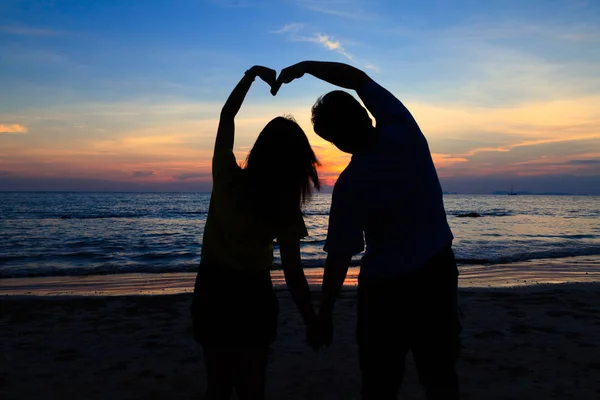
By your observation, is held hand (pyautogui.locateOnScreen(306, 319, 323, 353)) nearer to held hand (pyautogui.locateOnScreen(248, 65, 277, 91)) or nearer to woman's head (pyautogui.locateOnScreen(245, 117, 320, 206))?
woman's head (pyautogui.locateOnScreen(245, 117, 320, 206))

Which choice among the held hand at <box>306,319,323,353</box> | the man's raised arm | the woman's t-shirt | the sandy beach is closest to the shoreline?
→ the sandy beach

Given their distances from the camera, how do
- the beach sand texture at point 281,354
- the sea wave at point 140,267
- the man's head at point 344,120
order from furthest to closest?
the sea wave at point 140,267 < the beach sand texture at point 281,354 < the man's head at point 344,120

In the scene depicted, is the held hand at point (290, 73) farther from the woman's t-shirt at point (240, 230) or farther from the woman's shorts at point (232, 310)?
the woman's shorts at point (232, 310)

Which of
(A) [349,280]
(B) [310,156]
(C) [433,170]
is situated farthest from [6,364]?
(A) [349,280]

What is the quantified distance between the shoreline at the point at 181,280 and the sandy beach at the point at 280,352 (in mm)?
1546

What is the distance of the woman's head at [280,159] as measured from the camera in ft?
6.28

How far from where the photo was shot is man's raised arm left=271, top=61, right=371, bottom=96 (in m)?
2.23

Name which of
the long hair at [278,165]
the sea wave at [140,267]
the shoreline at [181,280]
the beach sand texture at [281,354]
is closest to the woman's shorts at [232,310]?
the long hair at [278,165]

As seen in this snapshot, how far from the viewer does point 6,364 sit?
463 cm

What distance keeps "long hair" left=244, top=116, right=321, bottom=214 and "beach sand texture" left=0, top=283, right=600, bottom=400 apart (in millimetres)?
2587

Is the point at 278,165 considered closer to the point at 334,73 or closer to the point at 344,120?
the point at 344,120

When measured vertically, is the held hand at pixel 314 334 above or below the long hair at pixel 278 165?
below

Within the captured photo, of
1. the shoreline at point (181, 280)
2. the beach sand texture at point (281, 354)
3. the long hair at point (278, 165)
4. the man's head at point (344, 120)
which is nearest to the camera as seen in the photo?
the long hair at point (278, 165)

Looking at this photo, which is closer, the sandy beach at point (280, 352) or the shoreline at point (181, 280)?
the sandy beach at point (280, 352)
